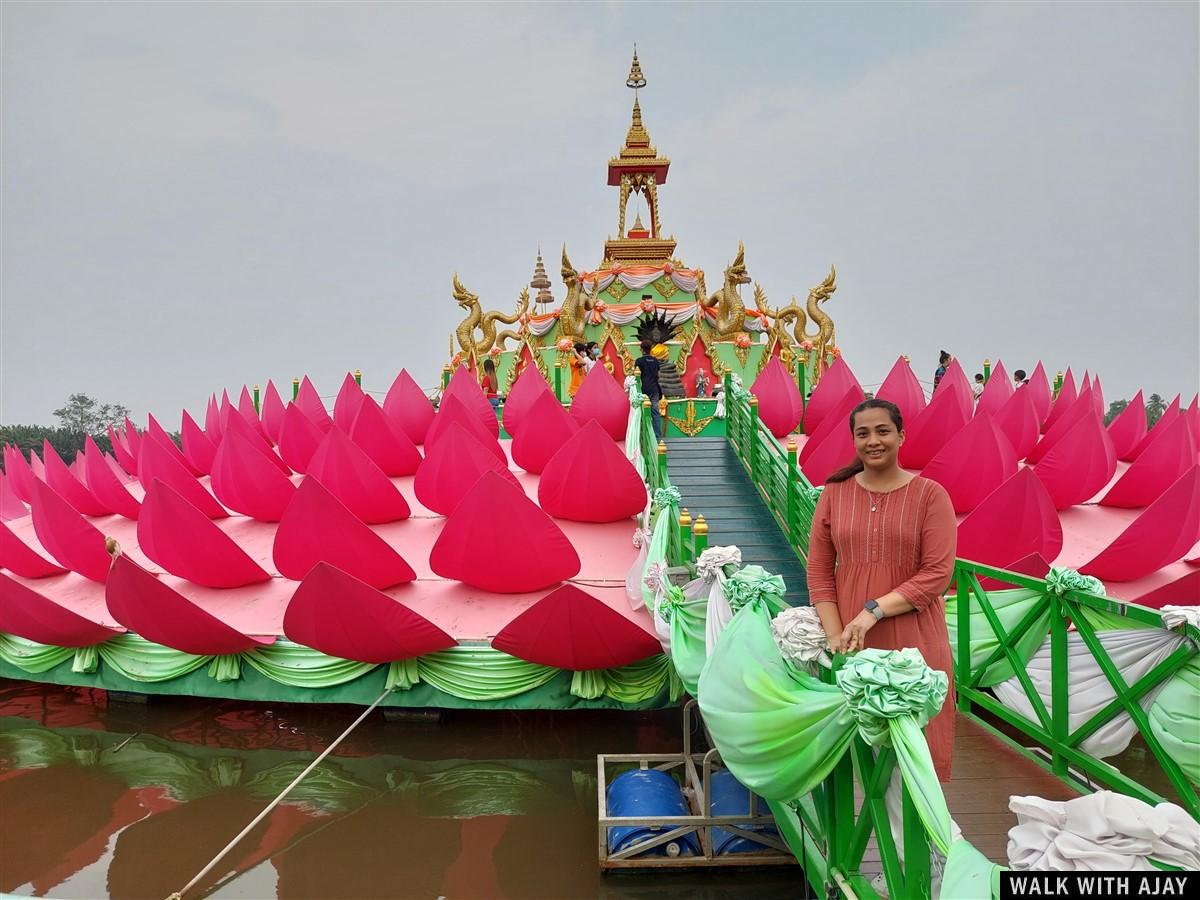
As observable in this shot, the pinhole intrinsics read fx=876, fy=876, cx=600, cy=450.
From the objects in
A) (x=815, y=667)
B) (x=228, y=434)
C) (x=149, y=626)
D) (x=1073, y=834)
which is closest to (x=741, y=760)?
(x=815, y=667)

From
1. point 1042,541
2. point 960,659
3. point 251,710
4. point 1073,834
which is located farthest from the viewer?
point 251,710

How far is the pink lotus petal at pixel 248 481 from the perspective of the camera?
923cm

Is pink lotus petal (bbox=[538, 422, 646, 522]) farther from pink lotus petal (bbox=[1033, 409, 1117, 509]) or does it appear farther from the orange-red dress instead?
the orange-red dress

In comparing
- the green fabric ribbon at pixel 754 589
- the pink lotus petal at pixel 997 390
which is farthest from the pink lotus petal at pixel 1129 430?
the green fabric ribbon at pixel 754 589

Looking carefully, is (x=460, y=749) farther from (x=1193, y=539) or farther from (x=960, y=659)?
(x=1193, y=539)

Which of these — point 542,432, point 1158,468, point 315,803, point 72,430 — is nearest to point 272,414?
point 542,432

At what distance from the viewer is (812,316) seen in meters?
16.4

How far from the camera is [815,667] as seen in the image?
3.41m

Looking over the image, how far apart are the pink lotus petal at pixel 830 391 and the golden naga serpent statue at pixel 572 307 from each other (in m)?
4.98

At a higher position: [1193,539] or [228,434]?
[228,434]

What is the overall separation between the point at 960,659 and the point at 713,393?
9984 mm

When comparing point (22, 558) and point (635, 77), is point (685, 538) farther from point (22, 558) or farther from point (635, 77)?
point (635, 77)

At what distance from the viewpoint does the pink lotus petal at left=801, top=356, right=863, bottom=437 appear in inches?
451

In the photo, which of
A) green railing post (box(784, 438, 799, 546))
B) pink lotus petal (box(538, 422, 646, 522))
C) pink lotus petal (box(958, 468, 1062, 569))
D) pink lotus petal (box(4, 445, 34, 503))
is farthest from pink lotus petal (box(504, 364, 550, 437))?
pink lotus petal (box(4, 445, 34, 503))
